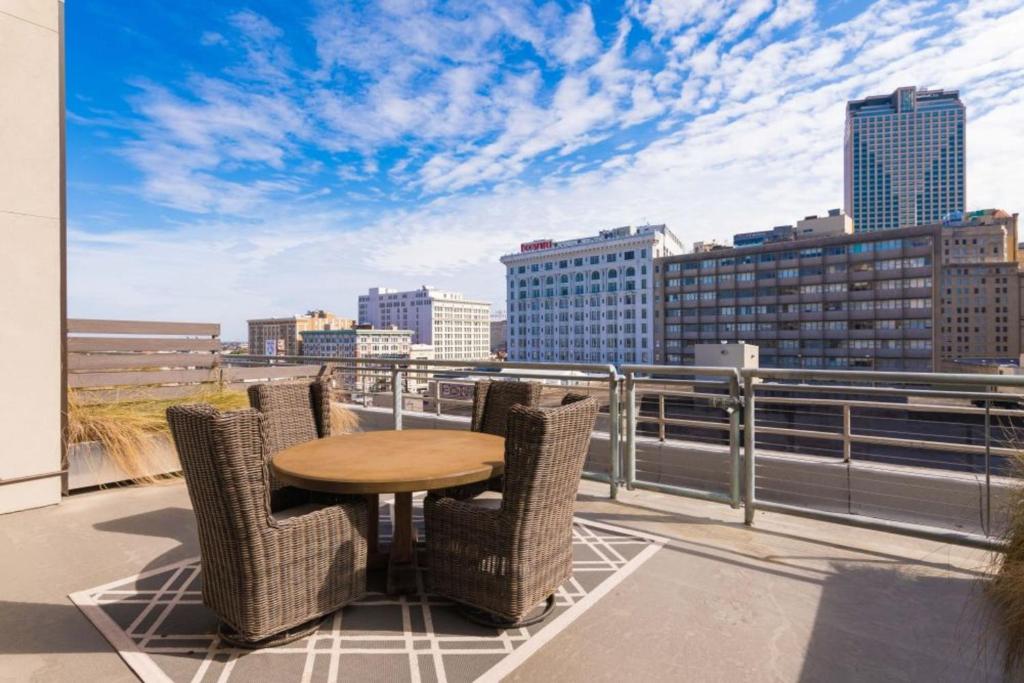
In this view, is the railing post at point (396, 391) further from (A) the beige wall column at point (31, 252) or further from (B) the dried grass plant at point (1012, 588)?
(B) the dried grass plant at point (1012, 588)

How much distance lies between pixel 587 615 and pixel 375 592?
101cm

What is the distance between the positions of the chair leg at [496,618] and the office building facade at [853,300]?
216 feet

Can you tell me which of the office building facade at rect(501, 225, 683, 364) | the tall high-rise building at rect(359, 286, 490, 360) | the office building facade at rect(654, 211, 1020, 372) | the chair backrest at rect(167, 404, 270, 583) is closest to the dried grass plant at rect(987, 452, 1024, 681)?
the chair backrest at rect(167, 404, 270, 583)

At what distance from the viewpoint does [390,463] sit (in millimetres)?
2301

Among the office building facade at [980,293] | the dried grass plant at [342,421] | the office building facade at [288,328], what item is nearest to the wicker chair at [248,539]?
the dried grass plant at [342,421]

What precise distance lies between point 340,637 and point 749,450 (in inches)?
105

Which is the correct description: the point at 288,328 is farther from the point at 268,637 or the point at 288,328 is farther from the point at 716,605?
the point at 716,605

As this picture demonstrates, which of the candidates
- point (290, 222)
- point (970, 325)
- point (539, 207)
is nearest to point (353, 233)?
point (290, 222)

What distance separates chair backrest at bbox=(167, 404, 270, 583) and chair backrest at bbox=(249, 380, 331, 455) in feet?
3.62

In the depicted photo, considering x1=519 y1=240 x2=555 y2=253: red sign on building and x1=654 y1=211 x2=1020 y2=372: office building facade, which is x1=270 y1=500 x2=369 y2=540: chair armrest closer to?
x1=654 y1=211 x2=1020 y2=372: office building facade

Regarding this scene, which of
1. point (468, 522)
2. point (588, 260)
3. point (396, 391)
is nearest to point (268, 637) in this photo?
point (468, 522)

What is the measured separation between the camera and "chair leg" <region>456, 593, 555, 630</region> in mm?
2084

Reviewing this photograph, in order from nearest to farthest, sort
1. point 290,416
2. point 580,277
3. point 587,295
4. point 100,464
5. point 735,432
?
point 290,416
point 735,432
point 100,464
point 587,295
point 580,277

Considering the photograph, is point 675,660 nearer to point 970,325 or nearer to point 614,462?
point 614,462
